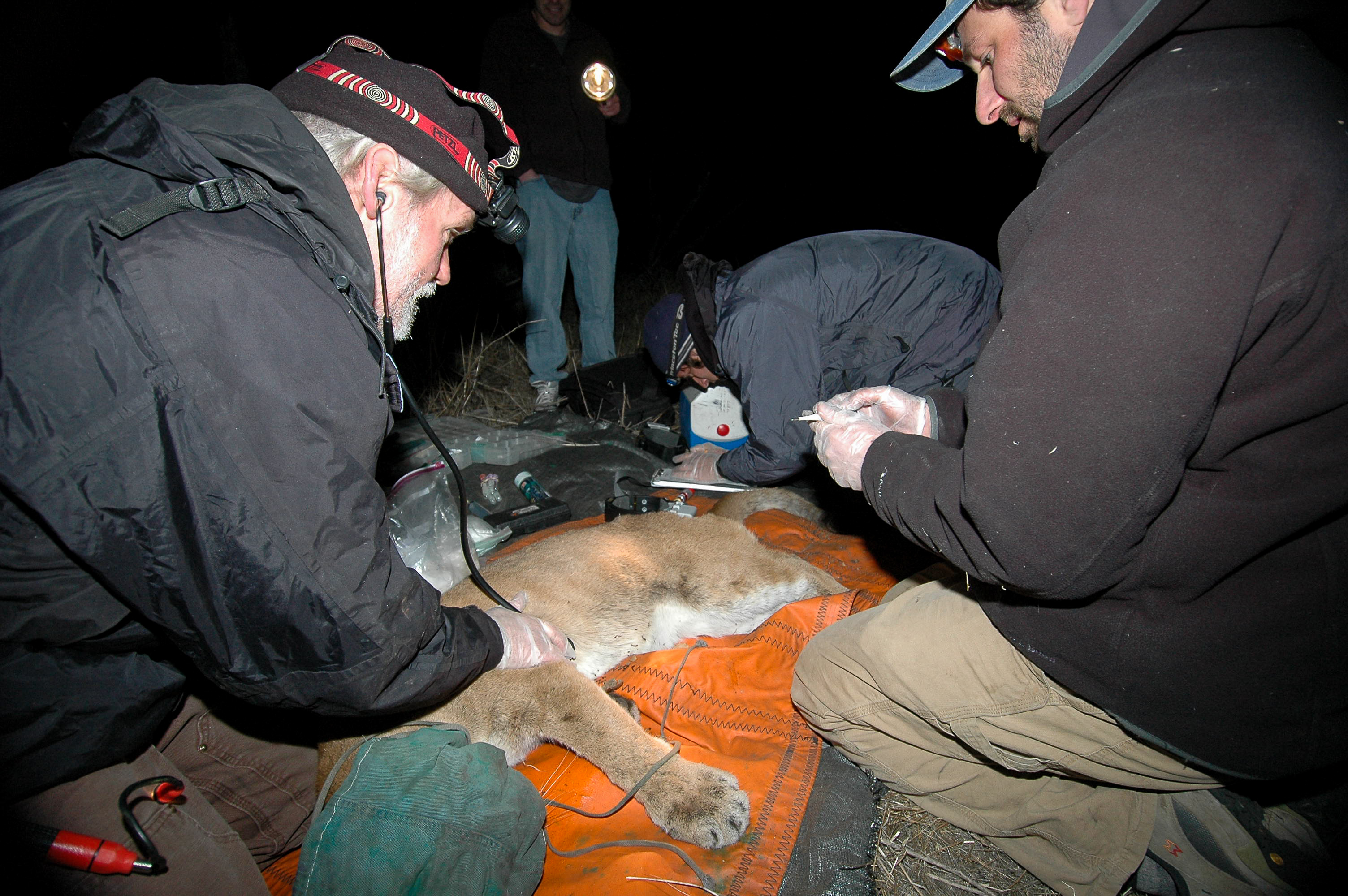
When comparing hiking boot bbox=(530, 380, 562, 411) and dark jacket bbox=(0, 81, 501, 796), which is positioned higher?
dark jacket bbox=(0, 81, 501, 796)

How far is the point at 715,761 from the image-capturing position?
9.12ft

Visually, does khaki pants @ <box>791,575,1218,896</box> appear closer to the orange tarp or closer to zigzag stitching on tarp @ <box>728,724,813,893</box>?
zigzag stitching on tarp @ <box>728,724,813,893</box>

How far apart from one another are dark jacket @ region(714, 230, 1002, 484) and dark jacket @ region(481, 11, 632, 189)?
341 cm

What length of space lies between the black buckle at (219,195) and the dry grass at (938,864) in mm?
2826


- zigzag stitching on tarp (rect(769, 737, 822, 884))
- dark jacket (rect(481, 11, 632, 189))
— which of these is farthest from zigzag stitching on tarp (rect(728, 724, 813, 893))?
dark jacket (rect(481, 11, 632, 189))

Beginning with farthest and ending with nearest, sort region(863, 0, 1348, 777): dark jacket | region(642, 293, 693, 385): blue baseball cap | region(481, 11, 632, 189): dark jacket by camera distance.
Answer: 1. region(481, 11, 632, 189): dark jacket
2. region(642, 293, 693, 385): blue baseball cap
3. region(863, 0, 1348, 777): dark jacket

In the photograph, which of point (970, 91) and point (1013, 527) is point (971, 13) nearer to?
point (1013, 527)

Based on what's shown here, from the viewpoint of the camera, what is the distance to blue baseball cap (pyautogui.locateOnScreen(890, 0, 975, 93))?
201 centimetres

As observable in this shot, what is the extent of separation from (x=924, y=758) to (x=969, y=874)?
0.39 metres

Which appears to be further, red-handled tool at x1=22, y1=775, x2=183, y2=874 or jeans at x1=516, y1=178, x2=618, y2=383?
jeans at x1=516, y1=178, x2=618, y2=383

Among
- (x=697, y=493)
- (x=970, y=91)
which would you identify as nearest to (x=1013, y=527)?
(x=697, y=493)

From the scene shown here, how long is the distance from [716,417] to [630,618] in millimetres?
2340

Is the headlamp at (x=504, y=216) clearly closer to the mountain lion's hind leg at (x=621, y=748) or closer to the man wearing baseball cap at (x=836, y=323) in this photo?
the man wearing baseball cap at (x=836, y=323)

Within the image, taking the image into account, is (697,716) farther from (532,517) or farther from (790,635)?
(532,517)
